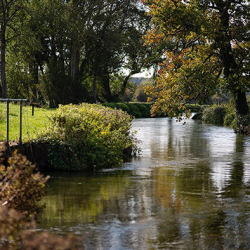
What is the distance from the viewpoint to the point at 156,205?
31.6 feet

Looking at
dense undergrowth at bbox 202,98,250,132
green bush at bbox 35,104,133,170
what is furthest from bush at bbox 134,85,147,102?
green bush at bbox 35,104,133,170

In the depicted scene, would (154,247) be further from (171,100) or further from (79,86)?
(79,86)

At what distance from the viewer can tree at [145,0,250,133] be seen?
22172 mm

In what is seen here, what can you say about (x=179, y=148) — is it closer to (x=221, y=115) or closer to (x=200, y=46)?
(x=200, y=46)

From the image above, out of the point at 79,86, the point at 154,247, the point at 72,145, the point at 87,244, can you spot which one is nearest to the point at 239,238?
the point at 154,247

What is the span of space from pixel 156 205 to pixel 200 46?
52.6ft

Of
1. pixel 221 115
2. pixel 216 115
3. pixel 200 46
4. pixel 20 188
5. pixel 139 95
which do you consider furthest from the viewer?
pixel 139 95

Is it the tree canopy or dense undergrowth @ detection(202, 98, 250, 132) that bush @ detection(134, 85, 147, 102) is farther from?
dense undergrowth @ detection(202, 98, 250, 132)

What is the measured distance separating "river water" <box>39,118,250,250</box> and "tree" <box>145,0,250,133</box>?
298 inches

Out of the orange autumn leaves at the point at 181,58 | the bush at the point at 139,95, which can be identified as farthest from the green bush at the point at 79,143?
the bush at the point at 139,95

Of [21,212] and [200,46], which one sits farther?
[200,46]

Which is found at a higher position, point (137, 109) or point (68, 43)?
point (68, 43)

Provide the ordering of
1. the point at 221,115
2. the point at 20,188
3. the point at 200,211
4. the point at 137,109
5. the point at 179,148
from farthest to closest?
the point at 137,109, the point at 221,115, the point at 179,148, the point at 200,211, the point at 20,188

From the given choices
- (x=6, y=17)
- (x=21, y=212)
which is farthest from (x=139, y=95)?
(x=21, y=212)
